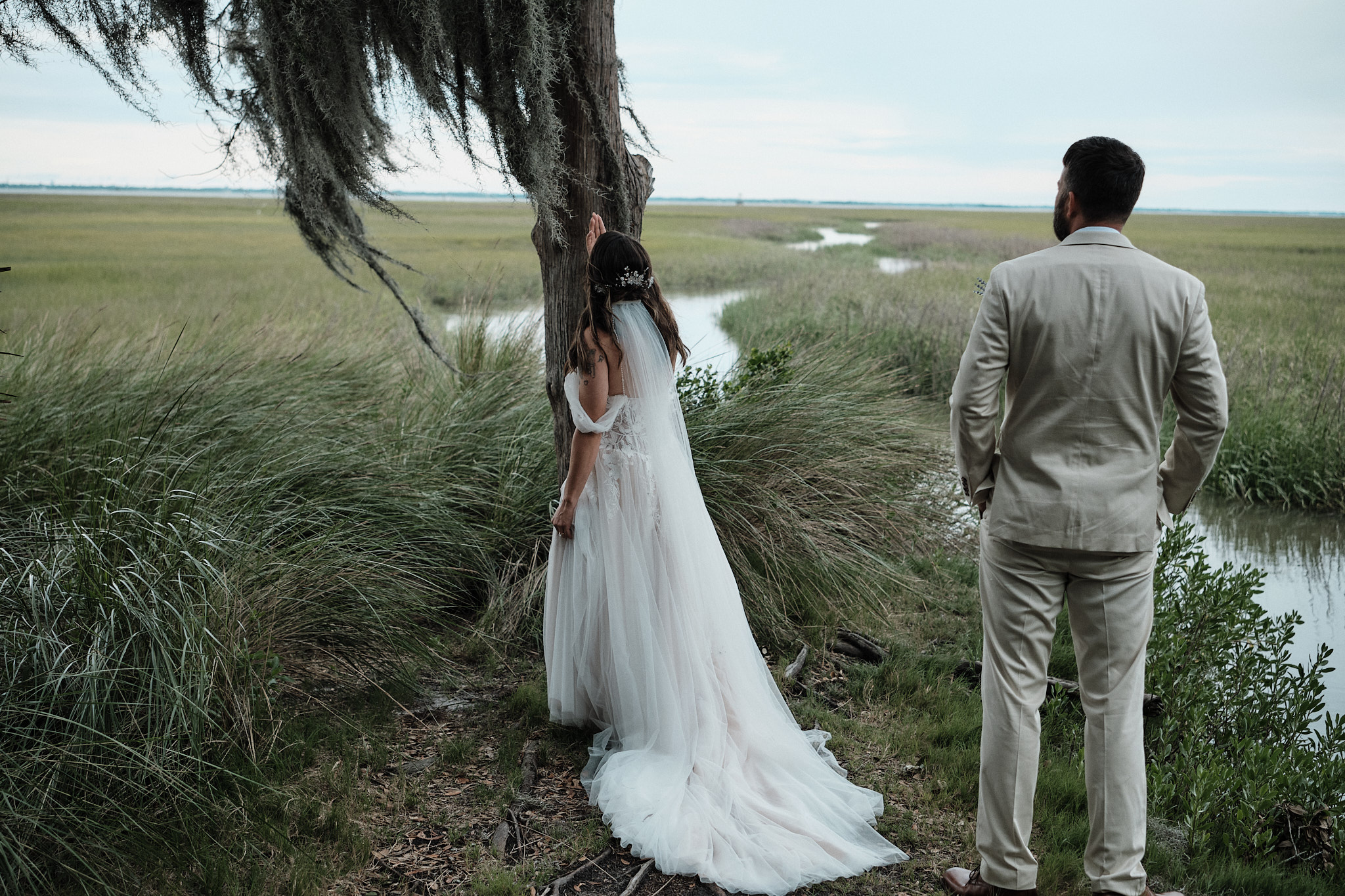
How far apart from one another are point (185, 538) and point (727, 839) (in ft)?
7.35

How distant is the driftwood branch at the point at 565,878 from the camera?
104 inches

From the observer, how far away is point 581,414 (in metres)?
3.36

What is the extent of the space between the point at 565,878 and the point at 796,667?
5.82 ft

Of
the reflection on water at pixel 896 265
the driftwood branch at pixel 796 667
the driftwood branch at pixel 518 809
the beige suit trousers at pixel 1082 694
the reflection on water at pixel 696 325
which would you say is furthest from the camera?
the reflection on water at pixel 896 265

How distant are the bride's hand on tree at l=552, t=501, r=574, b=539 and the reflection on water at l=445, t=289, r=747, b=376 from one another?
830 millimetres

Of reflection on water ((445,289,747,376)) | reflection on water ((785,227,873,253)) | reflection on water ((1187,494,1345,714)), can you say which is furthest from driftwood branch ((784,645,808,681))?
reflection on water ((785,227,873,253))

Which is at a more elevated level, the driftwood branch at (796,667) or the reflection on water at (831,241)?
the reflection on water at (831,241)

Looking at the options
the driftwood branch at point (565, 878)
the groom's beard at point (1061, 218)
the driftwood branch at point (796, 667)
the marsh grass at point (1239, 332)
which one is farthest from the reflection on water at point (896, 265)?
the driftwood branch at point (565, 878)

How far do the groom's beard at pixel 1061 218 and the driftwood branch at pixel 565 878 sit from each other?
7.76 ft

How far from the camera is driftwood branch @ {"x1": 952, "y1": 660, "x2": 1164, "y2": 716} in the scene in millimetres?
3982

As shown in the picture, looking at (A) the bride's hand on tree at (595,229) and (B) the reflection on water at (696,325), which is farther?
(B) the reflection on water at (696,325)

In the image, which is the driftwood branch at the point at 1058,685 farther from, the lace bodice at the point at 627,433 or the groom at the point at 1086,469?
the lace bodice at the point at 627,433

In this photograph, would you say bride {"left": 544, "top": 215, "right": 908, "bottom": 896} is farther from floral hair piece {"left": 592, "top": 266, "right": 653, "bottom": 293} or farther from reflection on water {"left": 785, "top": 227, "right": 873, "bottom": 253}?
reflection on water {"left": 785, "top": 227, "right": 873, "bottom": 253}

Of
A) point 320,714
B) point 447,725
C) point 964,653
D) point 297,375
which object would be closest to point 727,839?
point 447,725
